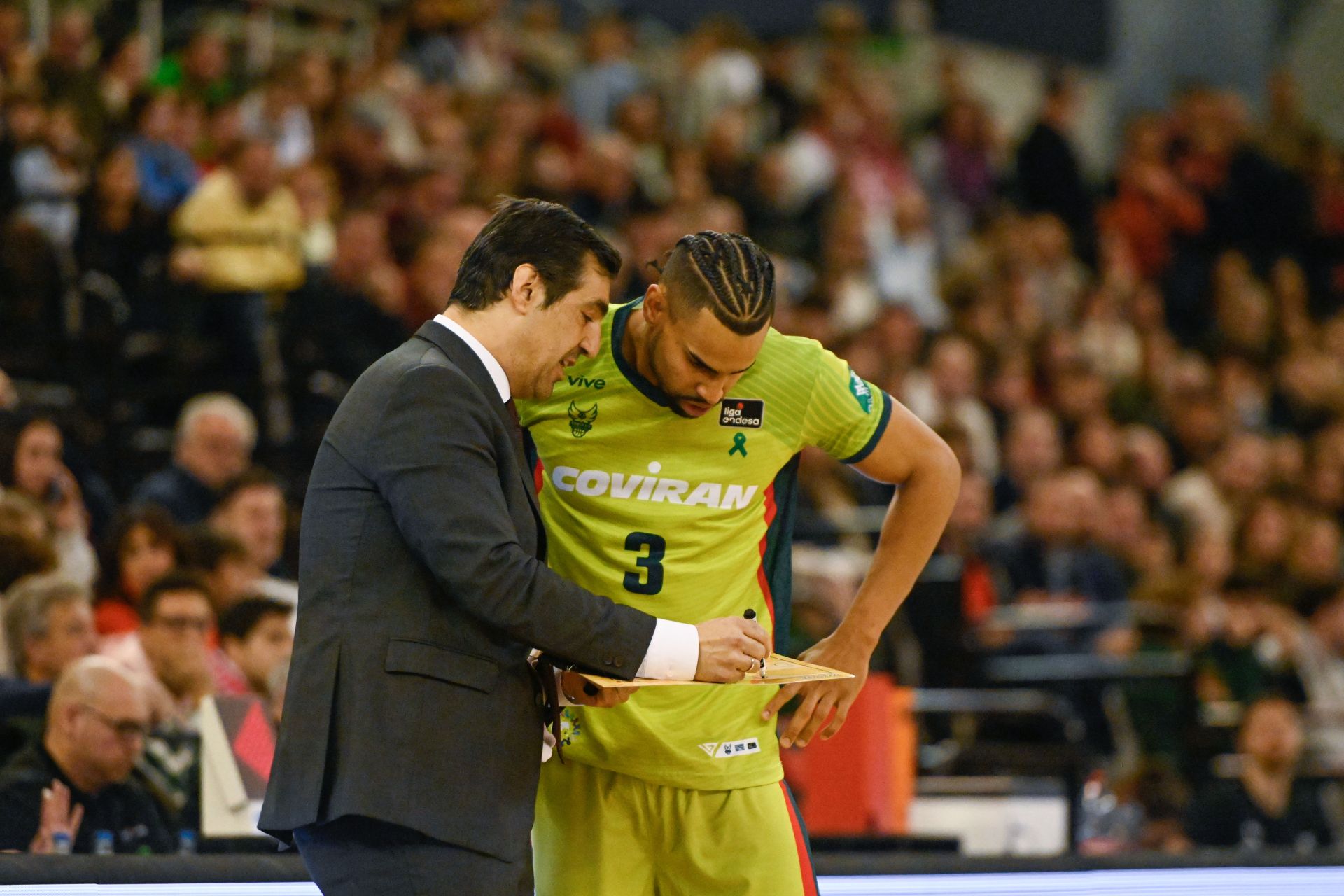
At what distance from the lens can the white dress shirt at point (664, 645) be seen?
273 cm

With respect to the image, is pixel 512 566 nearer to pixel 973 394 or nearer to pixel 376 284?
pixel 376 284

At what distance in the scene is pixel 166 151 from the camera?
28.1 feet

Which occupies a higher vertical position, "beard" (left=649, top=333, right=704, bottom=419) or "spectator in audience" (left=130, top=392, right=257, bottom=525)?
"beard" (left=649, top=333, right=704, bottom=419)

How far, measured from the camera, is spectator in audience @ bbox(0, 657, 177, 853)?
15.0ft

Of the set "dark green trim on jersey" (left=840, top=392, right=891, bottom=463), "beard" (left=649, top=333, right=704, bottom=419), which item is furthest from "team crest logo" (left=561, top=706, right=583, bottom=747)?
"dark green trim on jersey" (left=840, top=392, right=891, bottom=463)

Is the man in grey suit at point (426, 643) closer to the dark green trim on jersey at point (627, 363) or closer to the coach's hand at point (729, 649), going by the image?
the coach's hand at point (729, 649)

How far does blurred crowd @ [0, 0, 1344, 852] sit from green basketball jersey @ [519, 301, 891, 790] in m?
1.83

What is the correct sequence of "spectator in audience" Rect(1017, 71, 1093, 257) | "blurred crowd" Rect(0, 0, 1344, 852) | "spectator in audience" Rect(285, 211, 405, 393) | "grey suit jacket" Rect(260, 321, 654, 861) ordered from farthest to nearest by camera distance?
"spectator in audience" Rect(1017, 71, 1093, 257), "spectator in audience" Rect(285, 211, 405, 393), "blurred crowd" Rect(0, 0, 1344, 852), "grey suit jacket" Rect(260, 321, 654, 861)

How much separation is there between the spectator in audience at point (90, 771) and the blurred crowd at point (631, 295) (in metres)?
0.01

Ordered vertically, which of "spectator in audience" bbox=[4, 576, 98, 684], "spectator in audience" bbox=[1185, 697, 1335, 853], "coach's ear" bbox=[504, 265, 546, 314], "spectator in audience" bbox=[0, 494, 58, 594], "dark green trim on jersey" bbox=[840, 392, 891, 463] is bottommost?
"spectator in audience" bbox=[1185, 697, 1335, 853]

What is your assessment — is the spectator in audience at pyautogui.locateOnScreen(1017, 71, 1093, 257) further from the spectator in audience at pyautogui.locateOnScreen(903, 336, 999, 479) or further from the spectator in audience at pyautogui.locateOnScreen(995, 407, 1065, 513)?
the spectator in audience at pyautogui.locateOnScreen(995, 407, 1065, 513)

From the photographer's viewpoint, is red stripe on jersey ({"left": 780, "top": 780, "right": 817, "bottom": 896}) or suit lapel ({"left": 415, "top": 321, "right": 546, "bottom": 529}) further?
red stripe on jersey ({"left": 780, "top": 780, "right": 817, "bottom": 896})

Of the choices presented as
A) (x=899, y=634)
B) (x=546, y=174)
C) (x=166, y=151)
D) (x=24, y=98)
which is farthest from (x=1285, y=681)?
(x=24, y=98)

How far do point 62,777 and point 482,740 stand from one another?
2.45 metres
